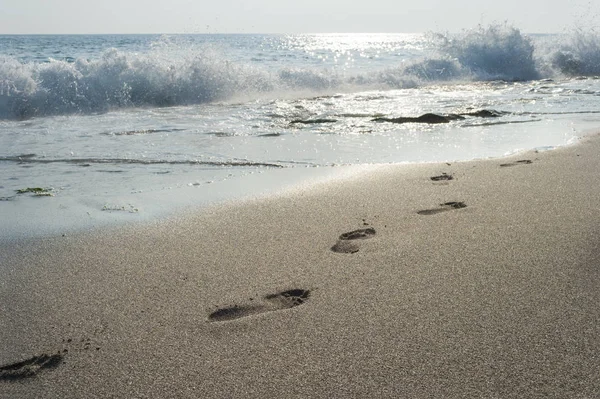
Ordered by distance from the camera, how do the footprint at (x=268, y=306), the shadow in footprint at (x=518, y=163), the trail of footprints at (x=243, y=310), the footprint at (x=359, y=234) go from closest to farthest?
1. the trail of footprints at (x=243, y=310)
2. the footprint at (x=268, y=306)
3. the footprint at (x=359, y=234)
4. the shadow in footprint at (x=518, y=163)

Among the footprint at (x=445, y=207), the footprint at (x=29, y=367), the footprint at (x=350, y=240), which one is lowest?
the footprint at (x=29, y=367)

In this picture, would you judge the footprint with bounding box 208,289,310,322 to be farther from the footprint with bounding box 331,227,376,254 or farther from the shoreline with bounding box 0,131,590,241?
the shoreline with bounding box 0,131,590,241

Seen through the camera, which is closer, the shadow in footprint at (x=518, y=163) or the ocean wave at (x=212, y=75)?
the shadow in footprint at (x=518, y=163)

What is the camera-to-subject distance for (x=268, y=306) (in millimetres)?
2465

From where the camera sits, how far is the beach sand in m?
1.94

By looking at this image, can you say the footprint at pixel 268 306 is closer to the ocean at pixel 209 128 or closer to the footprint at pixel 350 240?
the footprint at pixel 350 240

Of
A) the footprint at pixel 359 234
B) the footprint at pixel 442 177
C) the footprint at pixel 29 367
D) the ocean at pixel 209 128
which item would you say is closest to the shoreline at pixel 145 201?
the ocean at pixel 209 128

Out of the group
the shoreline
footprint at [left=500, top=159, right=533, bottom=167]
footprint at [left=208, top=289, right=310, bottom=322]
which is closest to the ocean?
the shoreline

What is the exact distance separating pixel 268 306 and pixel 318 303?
199 millimetres

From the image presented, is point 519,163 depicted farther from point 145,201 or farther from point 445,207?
point 145,201

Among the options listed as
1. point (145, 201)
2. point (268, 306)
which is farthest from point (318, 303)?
point (145, 201)

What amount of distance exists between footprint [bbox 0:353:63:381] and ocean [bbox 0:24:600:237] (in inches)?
62.7

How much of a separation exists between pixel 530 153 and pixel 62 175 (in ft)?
13.2

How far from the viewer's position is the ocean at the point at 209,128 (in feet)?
14.9
